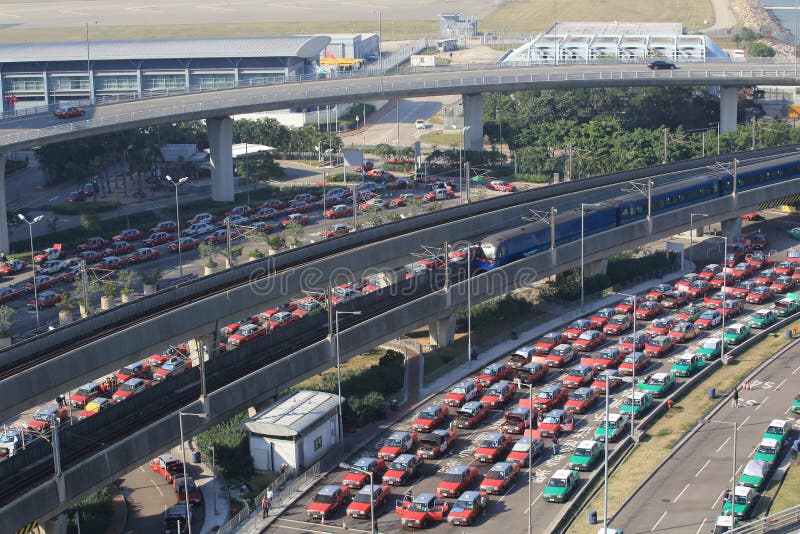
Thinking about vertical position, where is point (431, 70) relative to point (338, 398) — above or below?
above

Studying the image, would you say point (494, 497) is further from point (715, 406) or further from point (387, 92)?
point (387, 92)

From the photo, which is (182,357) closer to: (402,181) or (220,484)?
(220,484)

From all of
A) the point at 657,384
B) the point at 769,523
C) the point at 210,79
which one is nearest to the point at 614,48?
the point at 210,79

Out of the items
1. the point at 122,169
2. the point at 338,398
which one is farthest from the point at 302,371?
the point at 122,169

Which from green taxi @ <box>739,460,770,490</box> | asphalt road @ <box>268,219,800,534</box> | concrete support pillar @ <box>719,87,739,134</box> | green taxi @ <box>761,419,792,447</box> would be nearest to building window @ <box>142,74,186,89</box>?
concrete support pillar @ <box>719,87,739,134</box>

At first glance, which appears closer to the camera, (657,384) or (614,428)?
(614,428)
